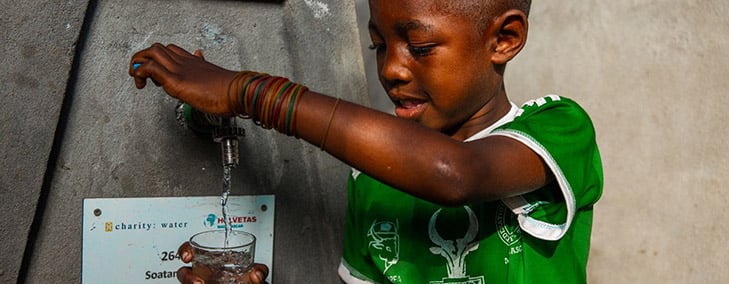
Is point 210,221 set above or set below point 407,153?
below

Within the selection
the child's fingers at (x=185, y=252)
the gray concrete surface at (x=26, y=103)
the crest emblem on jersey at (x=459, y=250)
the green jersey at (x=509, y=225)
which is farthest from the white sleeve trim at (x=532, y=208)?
the gray concrete surface at (x=26, y=103)

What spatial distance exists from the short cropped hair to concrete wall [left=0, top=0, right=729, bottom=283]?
2.01 ft

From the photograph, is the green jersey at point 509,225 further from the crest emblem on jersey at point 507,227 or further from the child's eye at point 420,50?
the child's eye at point 420,50

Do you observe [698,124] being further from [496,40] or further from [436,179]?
[436,179]

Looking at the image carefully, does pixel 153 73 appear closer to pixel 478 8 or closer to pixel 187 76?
pixel 187 76

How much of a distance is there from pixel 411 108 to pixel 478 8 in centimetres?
21

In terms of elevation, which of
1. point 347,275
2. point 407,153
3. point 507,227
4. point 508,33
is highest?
point 508,33

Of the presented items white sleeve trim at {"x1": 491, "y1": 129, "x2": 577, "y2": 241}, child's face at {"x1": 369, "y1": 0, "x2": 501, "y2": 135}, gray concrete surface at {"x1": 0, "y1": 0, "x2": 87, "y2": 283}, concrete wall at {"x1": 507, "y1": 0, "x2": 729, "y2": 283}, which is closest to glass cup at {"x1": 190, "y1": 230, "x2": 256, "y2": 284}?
gray concrete surface at {"x1": 0, "y1": 0, "x2": 87, "y2": 283}

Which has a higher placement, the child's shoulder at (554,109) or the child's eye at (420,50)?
the child's eye at (420,50)

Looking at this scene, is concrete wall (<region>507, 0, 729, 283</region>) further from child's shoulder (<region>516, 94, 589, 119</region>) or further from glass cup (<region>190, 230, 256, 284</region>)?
glass cup (<region>190, 230, 256, 284</region>)

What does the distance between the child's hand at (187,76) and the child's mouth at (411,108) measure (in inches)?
12.7

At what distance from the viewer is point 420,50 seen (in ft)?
4.09

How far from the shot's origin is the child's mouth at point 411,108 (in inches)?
51.4

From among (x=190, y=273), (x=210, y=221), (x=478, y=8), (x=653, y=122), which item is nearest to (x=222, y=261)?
(x=190, y=273)
